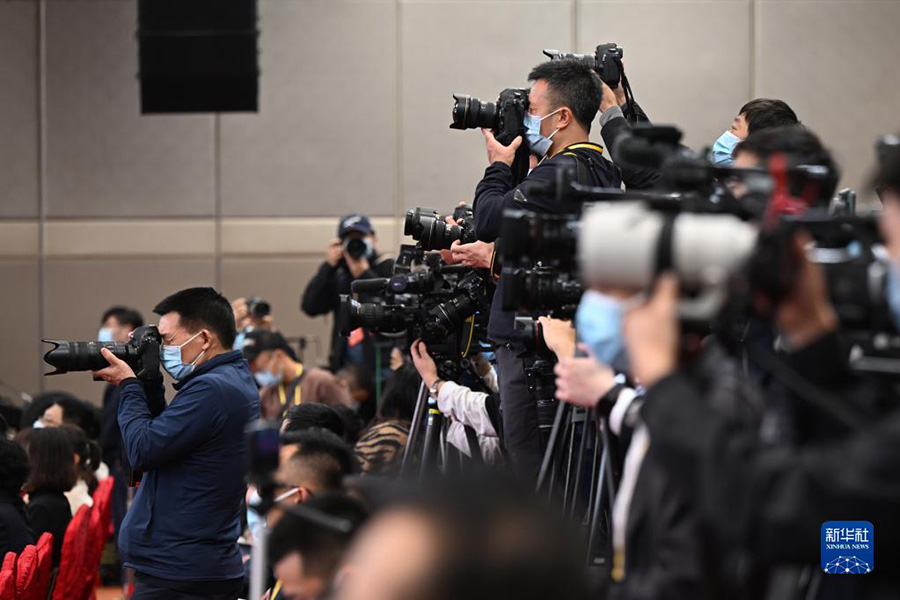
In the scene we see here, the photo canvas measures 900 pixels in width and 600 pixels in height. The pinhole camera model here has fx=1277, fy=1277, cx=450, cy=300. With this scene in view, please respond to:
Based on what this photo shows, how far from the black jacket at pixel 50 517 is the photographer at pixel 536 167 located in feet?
5.30

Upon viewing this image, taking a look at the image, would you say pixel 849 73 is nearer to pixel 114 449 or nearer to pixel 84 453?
pixel 114 449

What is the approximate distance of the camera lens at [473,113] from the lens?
11.9ft

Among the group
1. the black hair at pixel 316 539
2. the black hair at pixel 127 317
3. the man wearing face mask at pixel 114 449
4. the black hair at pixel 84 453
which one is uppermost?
the black hair at pixel 316 539

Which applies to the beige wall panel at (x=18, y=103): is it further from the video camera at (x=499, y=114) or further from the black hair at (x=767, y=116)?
the black hair at (x=767, y=116)

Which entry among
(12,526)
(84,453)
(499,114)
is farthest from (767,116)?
(84,453)

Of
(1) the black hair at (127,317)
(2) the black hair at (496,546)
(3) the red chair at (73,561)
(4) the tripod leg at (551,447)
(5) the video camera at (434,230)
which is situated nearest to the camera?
(2) the black hair at (496,546)

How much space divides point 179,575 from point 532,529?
2502mm

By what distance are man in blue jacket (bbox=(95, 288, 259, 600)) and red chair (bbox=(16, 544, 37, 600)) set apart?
0.25m

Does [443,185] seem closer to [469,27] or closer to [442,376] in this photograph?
[469,27]

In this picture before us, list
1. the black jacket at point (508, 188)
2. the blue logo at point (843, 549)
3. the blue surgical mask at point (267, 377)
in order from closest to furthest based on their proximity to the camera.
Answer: the blue logo at point (843, 549) → the black jacket at point (508, 188) → the blue surgical mask at point (267, 377)

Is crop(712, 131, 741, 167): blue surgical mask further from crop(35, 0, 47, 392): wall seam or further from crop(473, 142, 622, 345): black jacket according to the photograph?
crop(35, 0, 47, 392): wall seam

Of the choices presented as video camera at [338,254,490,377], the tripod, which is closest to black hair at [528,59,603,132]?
video camera at [338,254,490,377]

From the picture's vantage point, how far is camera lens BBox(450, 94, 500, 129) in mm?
3637

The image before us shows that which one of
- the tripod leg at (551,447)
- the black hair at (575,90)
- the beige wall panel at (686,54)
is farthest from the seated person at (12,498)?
the beige wall panel at (686,54)
